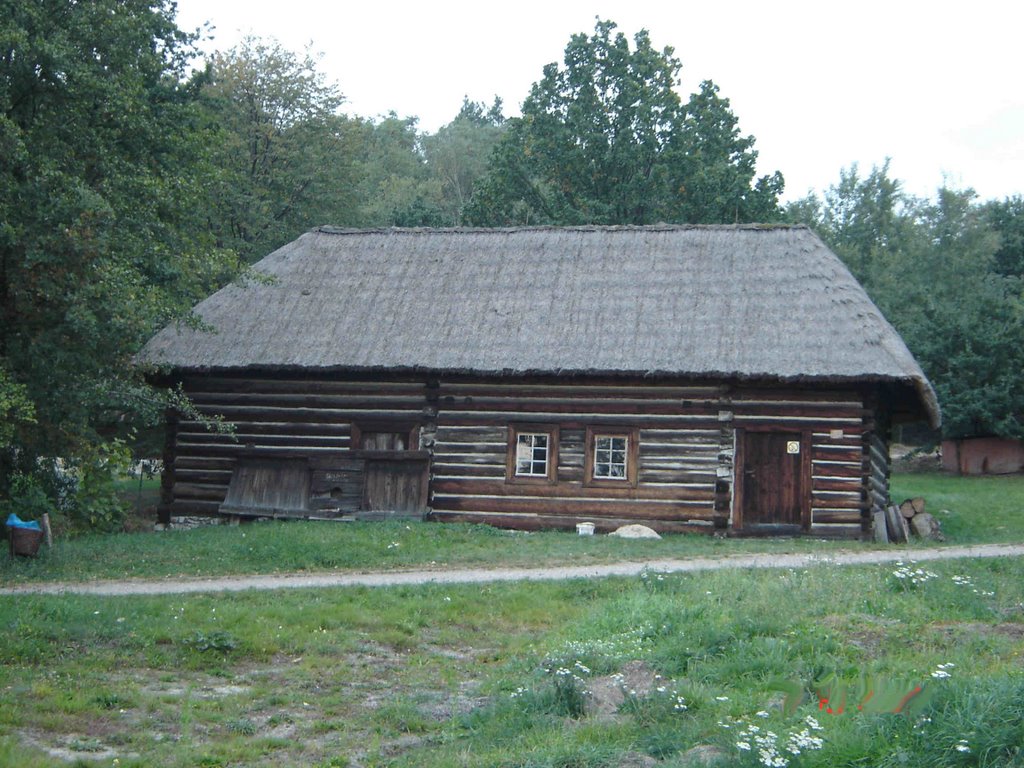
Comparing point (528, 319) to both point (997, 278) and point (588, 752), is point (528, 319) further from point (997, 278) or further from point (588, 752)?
point (997, 278)

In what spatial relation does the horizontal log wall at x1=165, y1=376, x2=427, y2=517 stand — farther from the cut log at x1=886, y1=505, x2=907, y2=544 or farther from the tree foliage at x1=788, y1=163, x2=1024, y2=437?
the tree foliage at x1=788, y1=163, x2=1024, y2=437

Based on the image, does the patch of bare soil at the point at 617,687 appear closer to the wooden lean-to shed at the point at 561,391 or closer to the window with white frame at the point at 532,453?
the wooden lean-to shed at the point at 561,391

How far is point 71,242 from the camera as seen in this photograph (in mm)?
13656


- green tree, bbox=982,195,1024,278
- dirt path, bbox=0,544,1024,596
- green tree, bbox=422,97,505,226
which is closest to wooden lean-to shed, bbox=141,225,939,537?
dirt path, bbox=0,544,1024,596

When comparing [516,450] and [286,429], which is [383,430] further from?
[516,450]

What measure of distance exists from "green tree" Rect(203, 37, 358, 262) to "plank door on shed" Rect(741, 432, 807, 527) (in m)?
19.7

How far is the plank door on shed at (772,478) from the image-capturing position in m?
18.5

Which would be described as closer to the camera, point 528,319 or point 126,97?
point 126,97

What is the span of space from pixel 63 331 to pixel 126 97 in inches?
133

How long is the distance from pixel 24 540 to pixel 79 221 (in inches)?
151

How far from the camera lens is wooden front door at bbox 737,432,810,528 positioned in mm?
18484

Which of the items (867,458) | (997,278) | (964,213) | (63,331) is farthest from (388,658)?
(964,213)

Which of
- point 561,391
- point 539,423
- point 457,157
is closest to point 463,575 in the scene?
point 539,423

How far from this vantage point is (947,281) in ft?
140
